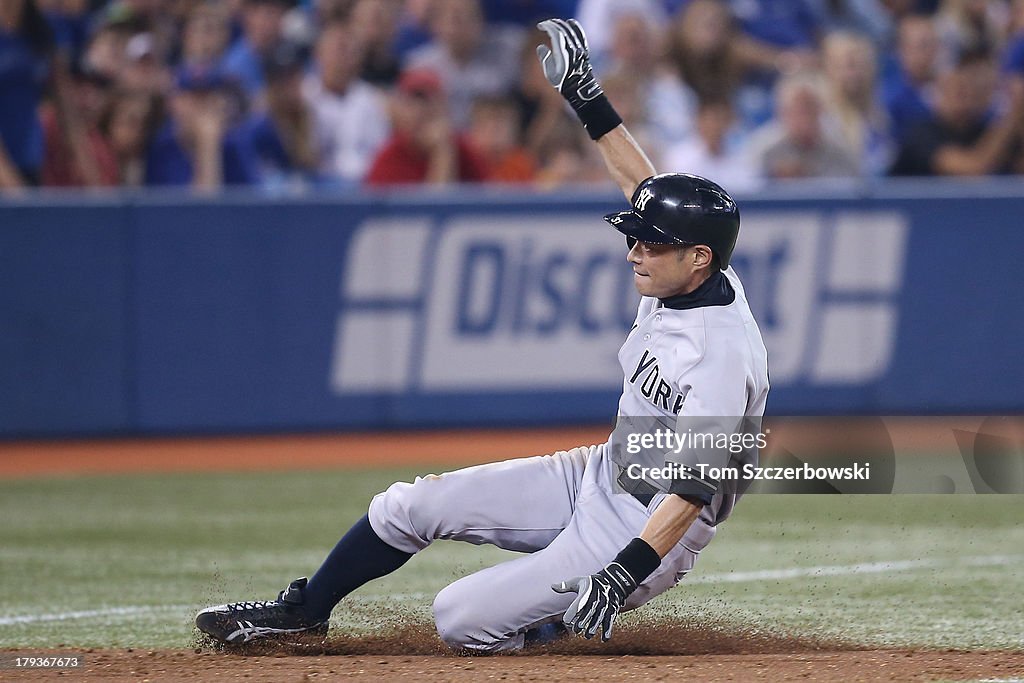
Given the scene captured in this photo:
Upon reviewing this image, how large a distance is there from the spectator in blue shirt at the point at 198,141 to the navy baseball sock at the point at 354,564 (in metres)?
6.34

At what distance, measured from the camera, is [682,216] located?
4551 mm

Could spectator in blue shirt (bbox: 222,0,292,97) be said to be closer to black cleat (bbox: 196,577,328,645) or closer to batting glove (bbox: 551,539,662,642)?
black cleat (bbox: 196,577,328,645)

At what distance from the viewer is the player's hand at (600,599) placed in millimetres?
4109

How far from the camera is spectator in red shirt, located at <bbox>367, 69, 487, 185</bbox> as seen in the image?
10875 millimetres

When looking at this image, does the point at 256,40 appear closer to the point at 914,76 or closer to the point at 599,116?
the point at 914,76

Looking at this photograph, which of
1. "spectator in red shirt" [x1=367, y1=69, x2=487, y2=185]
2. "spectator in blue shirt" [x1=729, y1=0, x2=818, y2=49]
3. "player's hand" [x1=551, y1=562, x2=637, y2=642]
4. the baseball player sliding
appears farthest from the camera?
"spectator in blue shirt" [x1=729, y1=0, x2=818, y2=49]

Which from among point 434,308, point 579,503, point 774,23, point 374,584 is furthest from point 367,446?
point 774,23

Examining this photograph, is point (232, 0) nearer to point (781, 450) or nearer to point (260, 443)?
point (260, 443)

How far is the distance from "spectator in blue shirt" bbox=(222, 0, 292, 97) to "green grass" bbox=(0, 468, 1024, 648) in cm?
369

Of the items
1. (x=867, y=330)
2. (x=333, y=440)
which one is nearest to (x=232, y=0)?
(x=333, y=440)

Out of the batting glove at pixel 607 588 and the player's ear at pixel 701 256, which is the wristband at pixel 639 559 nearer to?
the batting glove at pixel 607 588

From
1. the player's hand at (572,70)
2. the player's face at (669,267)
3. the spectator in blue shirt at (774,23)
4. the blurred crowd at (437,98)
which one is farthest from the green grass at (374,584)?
the spectator in blue shirt at (774,23)

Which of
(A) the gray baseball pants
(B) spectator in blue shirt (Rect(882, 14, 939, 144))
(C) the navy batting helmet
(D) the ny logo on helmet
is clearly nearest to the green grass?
(A) the gray baseball pants

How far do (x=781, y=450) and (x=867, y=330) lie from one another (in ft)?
8.76
